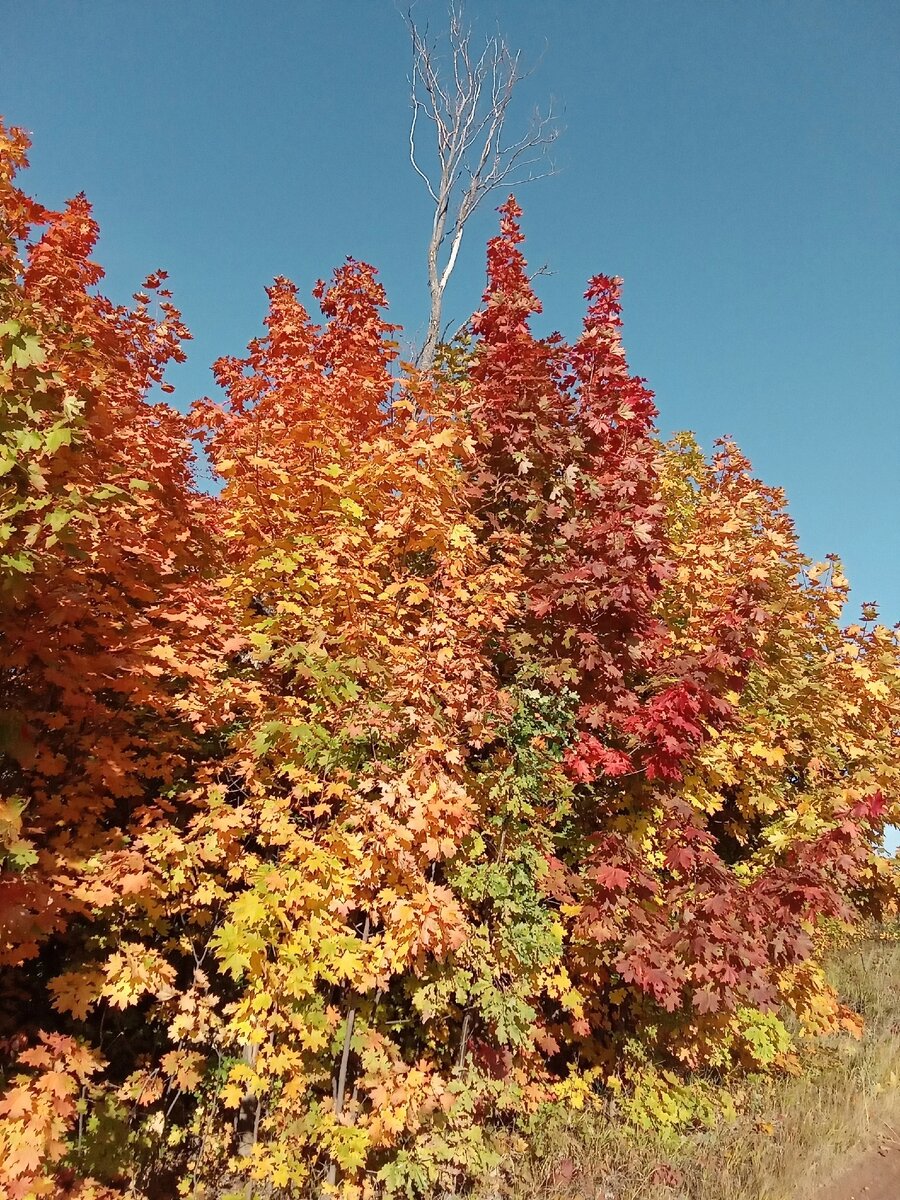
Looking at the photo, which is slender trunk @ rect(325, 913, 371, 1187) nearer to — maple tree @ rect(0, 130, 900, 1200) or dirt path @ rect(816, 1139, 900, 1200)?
maple tree @ rect(0, 130, 900, 1200)

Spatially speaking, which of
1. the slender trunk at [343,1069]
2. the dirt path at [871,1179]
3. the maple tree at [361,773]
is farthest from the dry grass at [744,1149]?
the slender trunk at [343,1069]

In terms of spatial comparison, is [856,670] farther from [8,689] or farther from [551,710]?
[8,689]

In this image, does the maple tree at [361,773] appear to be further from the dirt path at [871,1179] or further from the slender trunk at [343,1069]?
the dirt path at [871,1179]

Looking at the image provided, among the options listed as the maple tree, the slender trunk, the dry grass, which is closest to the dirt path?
the dry grass

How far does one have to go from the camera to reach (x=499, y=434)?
7344 millimetres

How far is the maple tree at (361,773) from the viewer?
4773 millimetres

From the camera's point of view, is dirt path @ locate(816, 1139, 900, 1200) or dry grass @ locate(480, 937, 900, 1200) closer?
dry grass @ locate(480, 937, 900, 1200)

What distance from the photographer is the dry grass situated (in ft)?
19.6

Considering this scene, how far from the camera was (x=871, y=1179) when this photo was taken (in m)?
6.64

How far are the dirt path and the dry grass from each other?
4.6 inches

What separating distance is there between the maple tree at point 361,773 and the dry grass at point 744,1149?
0.34 meters

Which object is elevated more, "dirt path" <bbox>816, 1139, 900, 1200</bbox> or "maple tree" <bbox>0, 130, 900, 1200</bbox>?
"maple tree" <bbox>0, 130, 900, 1200</bbox>

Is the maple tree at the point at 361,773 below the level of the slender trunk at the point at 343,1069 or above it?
above

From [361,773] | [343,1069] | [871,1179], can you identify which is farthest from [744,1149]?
[361,773]
